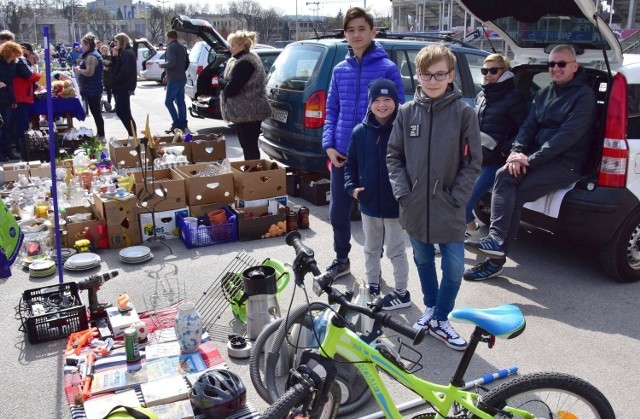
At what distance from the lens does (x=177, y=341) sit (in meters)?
3.81

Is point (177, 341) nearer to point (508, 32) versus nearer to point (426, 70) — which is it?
point (426, 70)

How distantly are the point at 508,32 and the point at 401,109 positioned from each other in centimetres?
240

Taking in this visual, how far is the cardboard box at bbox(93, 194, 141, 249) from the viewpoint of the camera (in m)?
5.54

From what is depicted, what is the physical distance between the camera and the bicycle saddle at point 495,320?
7.58 ft

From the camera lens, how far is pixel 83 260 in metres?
5.14

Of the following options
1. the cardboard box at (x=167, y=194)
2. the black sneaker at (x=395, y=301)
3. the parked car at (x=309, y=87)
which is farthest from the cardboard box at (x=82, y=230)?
the black sneaker at (x=395, y=301)

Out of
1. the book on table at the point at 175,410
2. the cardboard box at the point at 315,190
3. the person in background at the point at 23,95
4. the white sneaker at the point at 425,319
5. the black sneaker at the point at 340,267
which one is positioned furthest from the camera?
the person in background at the point at 23,95

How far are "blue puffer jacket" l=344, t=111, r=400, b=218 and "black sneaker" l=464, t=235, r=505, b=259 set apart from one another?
0.86m

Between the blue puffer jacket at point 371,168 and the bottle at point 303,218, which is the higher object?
the blue puffer jacket at point 371,168

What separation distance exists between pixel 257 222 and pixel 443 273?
2575 millimetres

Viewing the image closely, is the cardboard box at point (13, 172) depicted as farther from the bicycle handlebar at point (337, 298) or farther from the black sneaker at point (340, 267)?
the bicycle handlebar at point (337, 298)

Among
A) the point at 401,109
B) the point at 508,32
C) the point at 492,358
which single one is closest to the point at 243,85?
the point at 508,32

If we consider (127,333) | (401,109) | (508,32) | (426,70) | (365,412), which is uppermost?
(508,32)

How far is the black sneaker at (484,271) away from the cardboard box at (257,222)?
2004 mm
